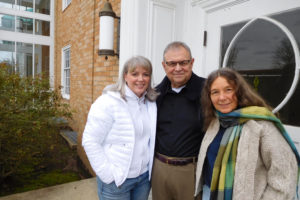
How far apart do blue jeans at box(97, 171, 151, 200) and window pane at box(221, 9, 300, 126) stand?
138 cm

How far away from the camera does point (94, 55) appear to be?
13.8 feet

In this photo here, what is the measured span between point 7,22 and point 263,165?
450 inches

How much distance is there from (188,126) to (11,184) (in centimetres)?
443

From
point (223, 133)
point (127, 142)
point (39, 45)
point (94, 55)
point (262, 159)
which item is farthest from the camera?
point (39, 45)

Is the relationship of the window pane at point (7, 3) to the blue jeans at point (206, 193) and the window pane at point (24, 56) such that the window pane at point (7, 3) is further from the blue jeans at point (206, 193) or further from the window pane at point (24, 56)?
the blue jeans at point (206, 193)

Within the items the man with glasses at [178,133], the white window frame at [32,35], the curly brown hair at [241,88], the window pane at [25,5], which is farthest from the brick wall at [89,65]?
the window pane at [25,5]

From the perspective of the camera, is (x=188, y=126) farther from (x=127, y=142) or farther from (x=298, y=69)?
(x=298, y=69)

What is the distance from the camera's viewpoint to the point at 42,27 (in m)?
9.97

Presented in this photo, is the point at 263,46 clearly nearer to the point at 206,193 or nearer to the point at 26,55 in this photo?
the point at 206,193

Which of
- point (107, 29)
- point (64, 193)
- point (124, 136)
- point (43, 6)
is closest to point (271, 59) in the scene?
point (124, 136)

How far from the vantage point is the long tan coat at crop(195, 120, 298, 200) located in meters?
1.12

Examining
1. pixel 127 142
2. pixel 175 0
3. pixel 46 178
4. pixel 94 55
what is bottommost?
pixel 46 178

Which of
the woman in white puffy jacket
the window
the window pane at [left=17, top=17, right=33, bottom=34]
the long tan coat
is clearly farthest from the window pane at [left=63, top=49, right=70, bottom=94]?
the long tan coat

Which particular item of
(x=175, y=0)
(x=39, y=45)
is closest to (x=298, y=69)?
(x=175, y=0)
